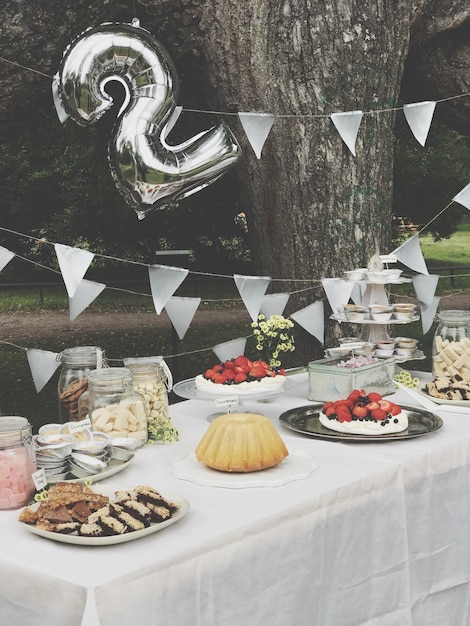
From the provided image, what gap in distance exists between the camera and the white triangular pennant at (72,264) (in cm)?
296

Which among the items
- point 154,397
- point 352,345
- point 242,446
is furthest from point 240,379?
point 352,345

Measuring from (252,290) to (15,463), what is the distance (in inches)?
75.7

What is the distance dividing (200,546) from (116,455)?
472 mm

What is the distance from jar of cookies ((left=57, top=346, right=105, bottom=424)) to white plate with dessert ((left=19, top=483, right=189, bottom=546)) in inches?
25.5

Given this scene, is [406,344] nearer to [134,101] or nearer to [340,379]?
[340,379]

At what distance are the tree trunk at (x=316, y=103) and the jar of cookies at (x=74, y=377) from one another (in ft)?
7.39

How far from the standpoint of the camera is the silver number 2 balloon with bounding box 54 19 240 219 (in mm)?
2672

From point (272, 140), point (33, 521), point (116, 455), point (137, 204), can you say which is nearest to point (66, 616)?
point (33, 521)

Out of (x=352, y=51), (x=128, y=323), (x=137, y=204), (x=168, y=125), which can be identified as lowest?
(x=128, y=323)

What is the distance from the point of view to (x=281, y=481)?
180cm

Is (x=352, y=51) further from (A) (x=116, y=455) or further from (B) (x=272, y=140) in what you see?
(A) (x=116, y=455)

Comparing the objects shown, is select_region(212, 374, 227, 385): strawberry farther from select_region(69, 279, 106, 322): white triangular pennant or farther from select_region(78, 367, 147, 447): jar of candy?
select_region(69, 279, 106, 322): white triangular pennant

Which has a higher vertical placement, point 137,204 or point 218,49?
point 218,49

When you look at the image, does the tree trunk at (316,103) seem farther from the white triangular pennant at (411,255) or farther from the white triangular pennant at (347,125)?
the white triangular pennant at (411,255)
